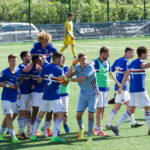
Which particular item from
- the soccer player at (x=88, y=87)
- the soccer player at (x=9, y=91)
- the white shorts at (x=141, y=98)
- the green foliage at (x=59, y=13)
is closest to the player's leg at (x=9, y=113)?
the soccer player at (x=9, y=91)

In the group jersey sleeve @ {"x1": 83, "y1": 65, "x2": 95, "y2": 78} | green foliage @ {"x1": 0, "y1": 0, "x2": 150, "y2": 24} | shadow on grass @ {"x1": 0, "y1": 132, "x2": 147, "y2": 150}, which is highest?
green foliage @ {"x1": 0, "y1": 0, "x2": 150, "y2": 24}

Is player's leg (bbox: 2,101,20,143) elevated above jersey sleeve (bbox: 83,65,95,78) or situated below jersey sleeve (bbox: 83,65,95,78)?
below

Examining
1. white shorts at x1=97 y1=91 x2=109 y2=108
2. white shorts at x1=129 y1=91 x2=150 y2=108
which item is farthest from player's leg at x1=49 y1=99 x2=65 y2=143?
white shorts at x1=129 y1=91 x2=150 y2=108

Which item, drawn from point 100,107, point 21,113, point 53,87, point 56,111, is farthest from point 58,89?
point 100,107

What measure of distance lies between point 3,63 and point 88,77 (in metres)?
11.5

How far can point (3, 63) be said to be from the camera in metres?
17.6

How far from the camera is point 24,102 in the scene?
723 cm

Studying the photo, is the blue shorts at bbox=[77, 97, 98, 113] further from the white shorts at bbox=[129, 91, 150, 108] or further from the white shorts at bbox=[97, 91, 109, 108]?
the white shorts at bbox=[129, 91, 150, 108]

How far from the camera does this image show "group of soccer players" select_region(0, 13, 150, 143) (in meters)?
6.75

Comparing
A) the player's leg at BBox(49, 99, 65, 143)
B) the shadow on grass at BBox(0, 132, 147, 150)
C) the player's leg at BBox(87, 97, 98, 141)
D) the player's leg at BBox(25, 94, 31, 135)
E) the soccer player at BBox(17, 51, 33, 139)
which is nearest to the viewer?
the shadow on grass at BBox(0, 132, 147, 150)

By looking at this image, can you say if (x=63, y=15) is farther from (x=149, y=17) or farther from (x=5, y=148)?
(x=5, y=148)

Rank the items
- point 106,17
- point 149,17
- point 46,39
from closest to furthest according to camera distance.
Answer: point 46,39, point 106,17, point 149,17

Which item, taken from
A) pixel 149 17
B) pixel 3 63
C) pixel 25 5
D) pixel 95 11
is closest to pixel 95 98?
pixel 3 63

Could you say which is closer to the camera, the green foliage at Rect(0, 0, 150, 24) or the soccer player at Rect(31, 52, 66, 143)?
the soccer player at Rect(31, 52, 66, 143)
